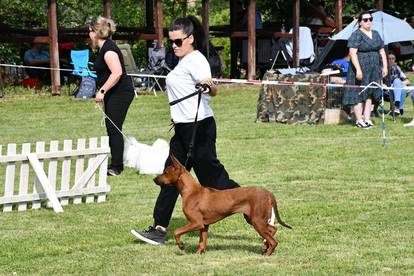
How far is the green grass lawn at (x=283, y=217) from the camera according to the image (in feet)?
23.1

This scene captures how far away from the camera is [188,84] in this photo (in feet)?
24.7

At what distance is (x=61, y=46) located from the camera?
23.1 m

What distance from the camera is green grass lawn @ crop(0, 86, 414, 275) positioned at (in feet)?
23.1

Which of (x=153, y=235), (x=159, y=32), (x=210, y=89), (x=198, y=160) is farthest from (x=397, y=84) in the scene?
(x=210, y=89)

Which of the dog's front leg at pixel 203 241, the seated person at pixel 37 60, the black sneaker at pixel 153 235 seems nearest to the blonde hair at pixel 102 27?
the black sneaker at pixel 153 235

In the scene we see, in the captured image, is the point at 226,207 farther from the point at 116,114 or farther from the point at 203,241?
the point at 116,114

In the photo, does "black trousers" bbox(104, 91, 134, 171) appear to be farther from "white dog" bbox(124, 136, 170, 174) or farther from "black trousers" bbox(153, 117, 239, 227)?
"black trousers" bbox(153, 117, 239, 227)

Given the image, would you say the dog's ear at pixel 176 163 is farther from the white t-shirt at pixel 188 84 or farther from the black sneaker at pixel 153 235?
the black sneaker at pixel 153 235

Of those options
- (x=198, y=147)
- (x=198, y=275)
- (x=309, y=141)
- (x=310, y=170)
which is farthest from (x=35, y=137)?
(x=198, y=275)

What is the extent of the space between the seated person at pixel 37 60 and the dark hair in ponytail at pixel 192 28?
47.8 ft

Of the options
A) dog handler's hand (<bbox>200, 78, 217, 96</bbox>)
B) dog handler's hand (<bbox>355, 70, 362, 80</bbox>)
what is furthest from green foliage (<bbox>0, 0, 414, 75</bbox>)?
dog handler's hand (<bbox>200, 78, 217, 96</bbox>)

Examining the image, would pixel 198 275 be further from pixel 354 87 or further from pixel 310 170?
pixel 354 87

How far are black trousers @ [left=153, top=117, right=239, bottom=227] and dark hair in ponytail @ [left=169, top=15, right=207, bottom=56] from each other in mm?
555

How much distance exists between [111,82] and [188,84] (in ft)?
12.3
